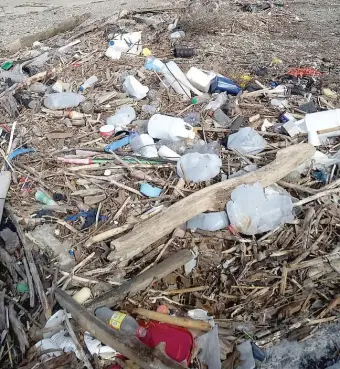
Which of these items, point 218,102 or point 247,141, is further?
point 218,102

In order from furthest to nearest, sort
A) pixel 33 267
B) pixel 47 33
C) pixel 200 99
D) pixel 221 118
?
pixel 47 33 < pixel 200 99 < pixel 221 118 < pixel 33 267

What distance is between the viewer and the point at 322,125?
4508 millimetres

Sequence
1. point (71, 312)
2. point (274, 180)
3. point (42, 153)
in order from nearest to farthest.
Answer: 1. point (71, 312)
2. point (274, 180)
3. point (42, 153)

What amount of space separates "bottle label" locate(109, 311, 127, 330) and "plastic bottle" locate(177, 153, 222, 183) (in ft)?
4.87

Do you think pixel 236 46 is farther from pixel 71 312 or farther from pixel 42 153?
pixel 71 312

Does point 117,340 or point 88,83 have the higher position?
point 117,340

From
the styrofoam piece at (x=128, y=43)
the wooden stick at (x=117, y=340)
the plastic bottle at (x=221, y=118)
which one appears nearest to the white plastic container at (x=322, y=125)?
the plastic bottle at (x=221, y=118)

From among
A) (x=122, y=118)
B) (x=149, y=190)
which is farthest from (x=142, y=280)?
(x=122, y=118)

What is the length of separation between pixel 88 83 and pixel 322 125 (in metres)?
3.06

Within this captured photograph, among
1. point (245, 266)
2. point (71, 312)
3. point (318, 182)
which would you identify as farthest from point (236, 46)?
point (71, 312)

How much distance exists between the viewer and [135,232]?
3.26 metres

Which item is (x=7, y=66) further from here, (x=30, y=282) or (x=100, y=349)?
(x=100, y=349)

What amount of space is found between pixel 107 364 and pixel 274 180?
1964 mm

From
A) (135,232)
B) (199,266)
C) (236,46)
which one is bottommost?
(236,46)
